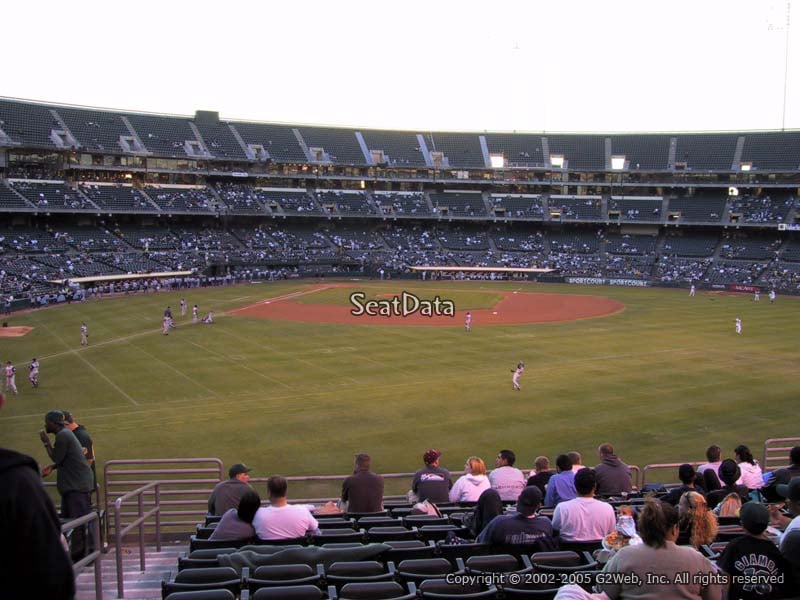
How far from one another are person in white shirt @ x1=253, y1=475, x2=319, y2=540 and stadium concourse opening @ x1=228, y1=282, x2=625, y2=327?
4037 centimetres

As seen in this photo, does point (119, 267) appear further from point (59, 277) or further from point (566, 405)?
point (566, 405)

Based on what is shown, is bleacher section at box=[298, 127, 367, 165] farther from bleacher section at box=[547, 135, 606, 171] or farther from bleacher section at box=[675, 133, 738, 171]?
bleacher section at box=[675, 133, 738, 171]

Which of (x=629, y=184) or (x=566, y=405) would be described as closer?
(x=566, y=405)

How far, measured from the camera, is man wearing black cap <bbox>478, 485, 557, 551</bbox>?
769 centimetres

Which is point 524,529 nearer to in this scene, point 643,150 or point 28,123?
point 28,123

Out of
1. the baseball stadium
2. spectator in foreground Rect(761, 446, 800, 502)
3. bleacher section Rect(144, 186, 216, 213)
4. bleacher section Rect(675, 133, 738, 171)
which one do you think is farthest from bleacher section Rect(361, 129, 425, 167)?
spectator in foreground Rect(761, 446, 800, 502)

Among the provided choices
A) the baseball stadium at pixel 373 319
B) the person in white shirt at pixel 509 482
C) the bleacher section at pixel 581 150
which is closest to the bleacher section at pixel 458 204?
the baseball stadium at pixel 373 319

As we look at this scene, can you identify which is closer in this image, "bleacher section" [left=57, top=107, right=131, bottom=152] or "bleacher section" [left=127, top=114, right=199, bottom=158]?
"bleacher section" [left=57, top=107, right=131, bottom=152]

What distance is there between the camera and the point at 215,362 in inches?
1364

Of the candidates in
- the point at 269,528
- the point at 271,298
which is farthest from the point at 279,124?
the point at 269,528

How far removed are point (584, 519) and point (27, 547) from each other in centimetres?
655

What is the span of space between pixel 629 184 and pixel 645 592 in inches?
4013

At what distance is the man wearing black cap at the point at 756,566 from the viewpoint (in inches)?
219

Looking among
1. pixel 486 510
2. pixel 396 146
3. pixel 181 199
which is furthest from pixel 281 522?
pixel 396 146
